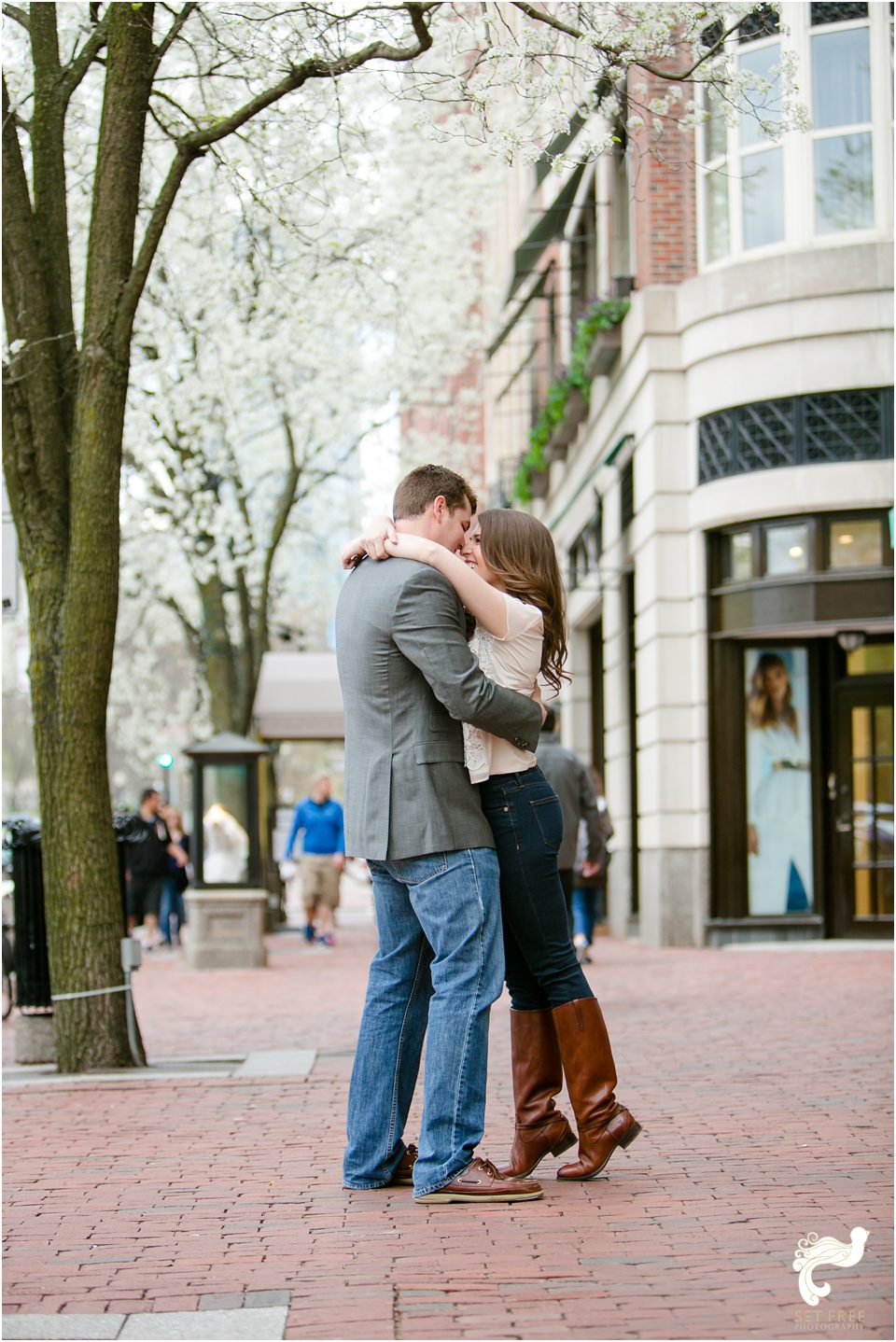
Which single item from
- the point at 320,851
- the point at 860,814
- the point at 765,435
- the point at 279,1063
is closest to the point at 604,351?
the point at 765,435

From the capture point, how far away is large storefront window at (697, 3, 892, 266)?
52.4 feet

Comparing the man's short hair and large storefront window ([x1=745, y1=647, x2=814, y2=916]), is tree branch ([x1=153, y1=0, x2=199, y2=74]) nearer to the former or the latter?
the man's short hair

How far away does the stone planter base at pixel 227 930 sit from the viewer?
17594 millimetres

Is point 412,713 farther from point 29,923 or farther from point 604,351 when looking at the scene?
point 604,351

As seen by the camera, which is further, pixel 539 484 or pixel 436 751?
pixel 539 484

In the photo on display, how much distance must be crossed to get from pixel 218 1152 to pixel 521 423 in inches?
1040

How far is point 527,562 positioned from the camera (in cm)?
557

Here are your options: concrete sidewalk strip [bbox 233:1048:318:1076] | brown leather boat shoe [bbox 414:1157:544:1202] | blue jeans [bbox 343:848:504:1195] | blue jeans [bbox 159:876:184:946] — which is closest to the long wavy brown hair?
blue jeans [bbox 343:848:504:1195]

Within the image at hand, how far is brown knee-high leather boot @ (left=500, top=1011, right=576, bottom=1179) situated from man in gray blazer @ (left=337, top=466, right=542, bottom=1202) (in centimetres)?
27

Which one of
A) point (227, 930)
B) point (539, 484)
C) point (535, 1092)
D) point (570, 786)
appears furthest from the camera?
point (539, 484)

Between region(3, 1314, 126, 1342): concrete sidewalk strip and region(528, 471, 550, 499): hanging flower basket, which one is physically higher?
region(528, 471, 550, 499): hanging flower basket

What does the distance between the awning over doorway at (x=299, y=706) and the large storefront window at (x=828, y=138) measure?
11.1 m

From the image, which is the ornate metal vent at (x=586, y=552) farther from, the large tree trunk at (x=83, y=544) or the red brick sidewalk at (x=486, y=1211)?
the large tree trunk at (x=83, y=544)

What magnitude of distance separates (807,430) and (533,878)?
11.6 metres
